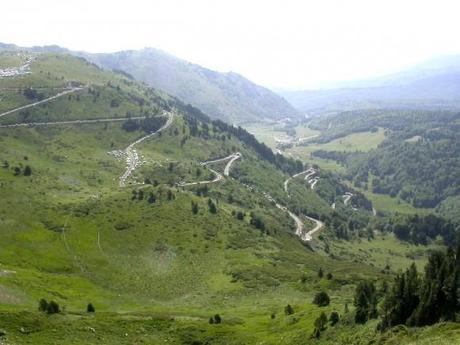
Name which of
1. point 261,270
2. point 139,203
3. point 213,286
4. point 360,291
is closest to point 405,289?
point 360,291

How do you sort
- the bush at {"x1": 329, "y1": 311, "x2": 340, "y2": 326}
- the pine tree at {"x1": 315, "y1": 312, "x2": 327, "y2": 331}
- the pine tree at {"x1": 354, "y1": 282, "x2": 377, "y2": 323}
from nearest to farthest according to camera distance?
the pine tree at {"x1": 354, "y1": 282, "x2": 377, "y2": 323} < the pine tree at {"x1": 315, "y1": 312, "x2": 327, "y2": 331} < the bush at {"x1": 329, "y1": 311, "x2": 340, "y2": 326}

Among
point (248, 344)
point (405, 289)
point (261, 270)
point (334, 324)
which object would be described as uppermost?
point (405, 289)

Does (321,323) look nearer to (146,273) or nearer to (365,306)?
(365,306)

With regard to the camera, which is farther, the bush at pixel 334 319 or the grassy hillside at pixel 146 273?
the grassy hillside at pixel 146 273

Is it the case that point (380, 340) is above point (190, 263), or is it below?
above

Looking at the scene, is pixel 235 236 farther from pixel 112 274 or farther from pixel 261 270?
pixel 112 274

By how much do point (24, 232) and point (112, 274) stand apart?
31.4 m

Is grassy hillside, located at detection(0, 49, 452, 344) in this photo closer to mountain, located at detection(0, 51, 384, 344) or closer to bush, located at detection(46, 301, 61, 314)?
mountain, located at detection(0, 51, 384, 344)

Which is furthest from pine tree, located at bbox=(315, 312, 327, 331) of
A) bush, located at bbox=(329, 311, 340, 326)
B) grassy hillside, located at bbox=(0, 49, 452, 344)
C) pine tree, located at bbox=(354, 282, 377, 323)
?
pine tree, located at bbox=(354, 282, 377, 323)

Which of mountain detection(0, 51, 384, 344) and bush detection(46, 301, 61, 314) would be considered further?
mountain detection(0, 51, 384, 344)

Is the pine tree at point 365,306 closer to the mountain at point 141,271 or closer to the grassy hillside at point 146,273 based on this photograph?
the grassy hillside at point 146,273

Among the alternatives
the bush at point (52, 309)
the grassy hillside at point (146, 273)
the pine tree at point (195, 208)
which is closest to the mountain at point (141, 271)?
the bush at point (52, 309)

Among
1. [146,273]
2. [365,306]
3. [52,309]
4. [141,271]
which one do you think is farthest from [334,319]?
[141,271]

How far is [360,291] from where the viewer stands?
76250 millimetres
